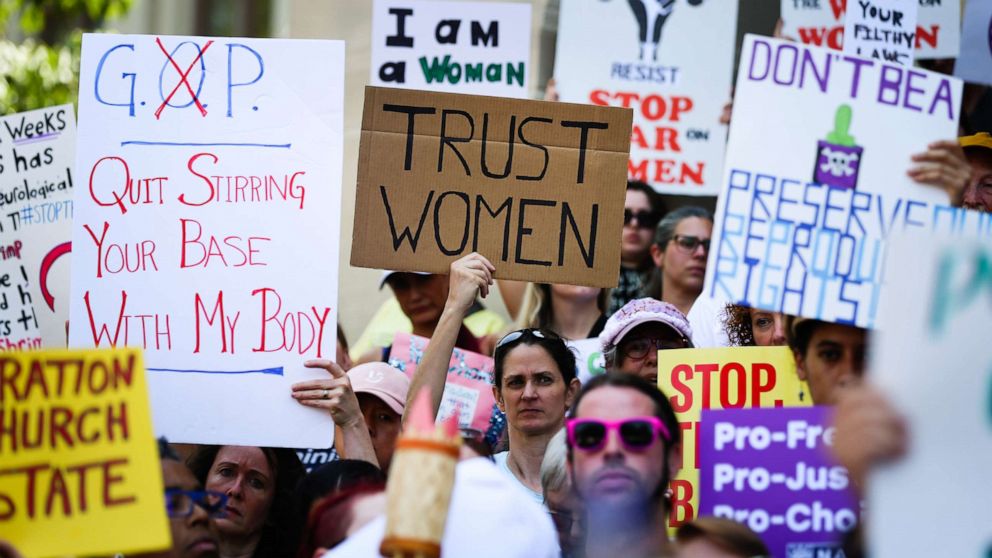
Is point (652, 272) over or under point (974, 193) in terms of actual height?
under

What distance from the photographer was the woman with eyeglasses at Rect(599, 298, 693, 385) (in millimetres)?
5027

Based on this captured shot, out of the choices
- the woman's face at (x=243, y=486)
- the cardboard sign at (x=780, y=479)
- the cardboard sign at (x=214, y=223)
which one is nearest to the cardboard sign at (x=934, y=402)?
the cardboard sign at (x=780, y=479)

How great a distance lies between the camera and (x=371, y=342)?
6.77m

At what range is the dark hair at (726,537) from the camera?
3.29m

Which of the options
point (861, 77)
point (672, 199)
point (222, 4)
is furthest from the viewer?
point (222, 4)

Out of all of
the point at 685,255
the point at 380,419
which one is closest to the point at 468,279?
the point at 380,419

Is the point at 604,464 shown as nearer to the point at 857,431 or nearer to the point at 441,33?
the point at 857,431

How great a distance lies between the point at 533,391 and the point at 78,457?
189cm

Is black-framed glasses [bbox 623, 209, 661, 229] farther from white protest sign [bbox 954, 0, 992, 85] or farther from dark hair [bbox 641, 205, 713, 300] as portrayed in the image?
white protest sign [bbox 954, 0, 992, 85]

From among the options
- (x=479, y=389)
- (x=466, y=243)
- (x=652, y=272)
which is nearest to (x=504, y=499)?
(x=466, y=243)

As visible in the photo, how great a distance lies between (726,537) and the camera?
10.8ft

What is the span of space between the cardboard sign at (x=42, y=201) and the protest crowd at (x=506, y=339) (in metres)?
0.03

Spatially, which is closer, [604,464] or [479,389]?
[604,464]

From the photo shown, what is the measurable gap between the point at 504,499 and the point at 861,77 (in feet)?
5.60
